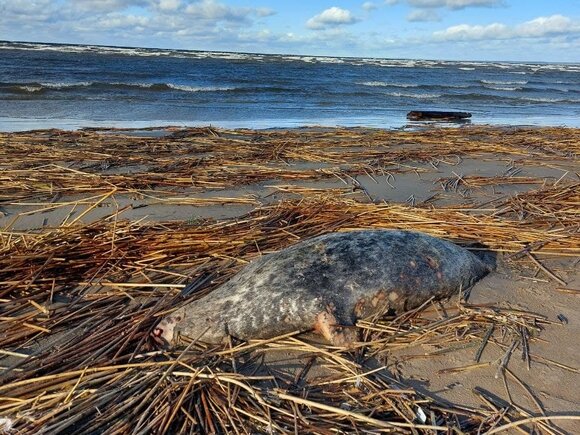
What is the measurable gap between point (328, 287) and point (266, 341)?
1.66ft

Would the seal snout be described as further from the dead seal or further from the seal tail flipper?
the seal tail flipper

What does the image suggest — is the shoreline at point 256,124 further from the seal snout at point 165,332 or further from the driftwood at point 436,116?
the seal snout at point 165,332

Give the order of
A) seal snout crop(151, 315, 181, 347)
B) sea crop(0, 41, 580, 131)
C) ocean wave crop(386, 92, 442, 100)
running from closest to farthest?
seal snout crop(151, 315, 181, 347) → sea crop(0, 41, 580, 131) → ocean wave crop(386, 92, 442, 100)

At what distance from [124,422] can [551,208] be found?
14.6 feet

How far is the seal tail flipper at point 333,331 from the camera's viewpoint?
2957 mm

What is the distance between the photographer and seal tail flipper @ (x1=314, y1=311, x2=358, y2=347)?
296cm

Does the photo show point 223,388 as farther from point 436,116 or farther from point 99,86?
point 99,86

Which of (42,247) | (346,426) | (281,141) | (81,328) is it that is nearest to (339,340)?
(346,426)

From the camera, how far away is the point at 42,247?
154 inches

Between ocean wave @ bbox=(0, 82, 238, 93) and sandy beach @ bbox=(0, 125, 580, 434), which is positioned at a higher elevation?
sandy beach @ bbox=(0, 125, 580, 434)

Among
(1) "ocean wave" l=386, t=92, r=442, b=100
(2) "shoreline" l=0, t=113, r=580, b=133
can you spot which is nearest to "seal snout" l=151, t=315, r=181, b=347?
(2) "shoreline" l=0, t=113, r=580, b=133

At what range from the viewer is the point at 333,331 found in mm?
2990

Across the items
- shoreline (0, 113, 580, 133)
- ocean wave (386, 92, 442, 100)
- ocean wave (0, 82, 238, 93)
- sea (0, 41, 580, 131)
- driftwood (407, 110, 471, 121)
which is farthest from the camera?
ocean wave (386, 92, 442, 100)

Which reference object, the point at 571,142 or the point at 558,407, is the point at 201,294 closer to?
the point at 558,407
